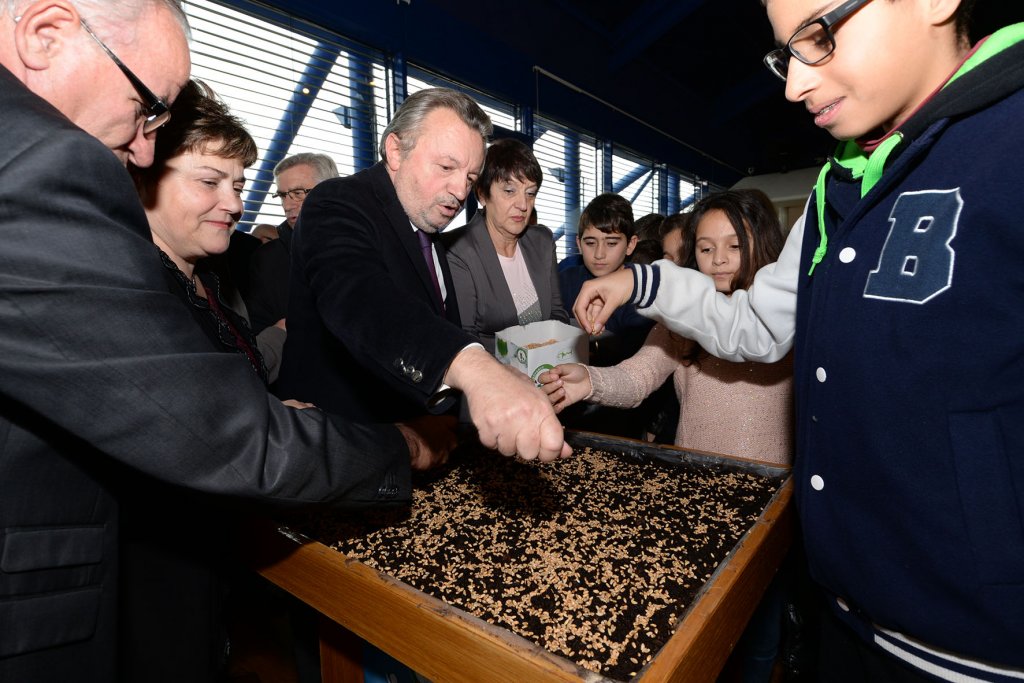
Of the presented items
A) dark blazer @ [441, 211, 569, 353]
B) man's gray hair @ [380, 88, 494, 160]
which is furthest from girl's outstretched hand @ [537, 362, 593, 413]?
man's gray hair @ [380, 88, 494, 160]

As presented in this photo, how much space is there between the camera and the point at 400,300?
1000 mm

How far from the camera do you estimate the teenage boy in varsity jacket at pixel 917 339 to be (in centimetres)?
66

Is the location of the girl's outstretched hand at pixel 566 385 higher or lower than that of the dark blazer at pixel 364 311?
lower

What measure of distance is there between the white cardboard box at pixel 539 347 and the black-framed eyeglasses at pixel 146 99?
48.7 inches

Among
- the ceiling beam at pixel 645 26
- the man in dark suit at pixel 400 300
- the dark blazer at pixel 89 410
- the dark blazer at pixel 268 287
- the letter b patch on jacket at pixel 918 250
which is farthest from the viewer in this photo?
the ceiling beam at pixel 645 26

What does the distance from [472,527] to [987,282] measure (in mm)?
994

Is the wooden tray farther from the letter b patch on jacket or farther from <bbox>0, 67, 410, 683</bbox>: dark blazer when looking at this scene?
the letter b patch on jacket

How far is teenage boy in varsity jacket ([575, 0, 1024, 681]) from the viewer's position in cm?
66

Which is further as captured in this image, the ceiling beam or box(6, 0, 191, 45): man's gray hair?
the ceiling beam

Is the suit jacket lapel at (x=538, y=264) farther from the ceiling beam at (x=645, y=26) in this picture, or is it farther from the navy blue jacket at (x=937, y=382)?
the ceiling beam at (x=645, y=26)

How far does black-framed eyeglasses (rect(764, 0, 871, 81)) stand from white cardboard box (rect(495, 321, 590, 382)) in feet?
3.99

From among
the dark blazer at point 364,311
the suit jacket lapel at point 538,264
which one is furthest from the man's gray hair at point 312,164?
the dark blazer at point 364,311

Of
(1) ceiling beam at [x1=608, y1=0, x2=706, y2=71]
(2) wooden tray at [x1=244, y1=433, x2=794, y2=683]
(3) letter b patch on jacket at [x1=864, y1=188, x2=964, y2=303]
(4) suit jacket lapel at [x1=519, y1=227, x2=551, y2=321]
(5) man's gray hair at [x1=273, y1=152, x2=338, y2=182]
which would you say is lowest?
(2) wooden tray at [x1=244, y1=433, x2=794, y2=683]

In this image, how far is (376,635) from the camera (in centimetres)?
91
